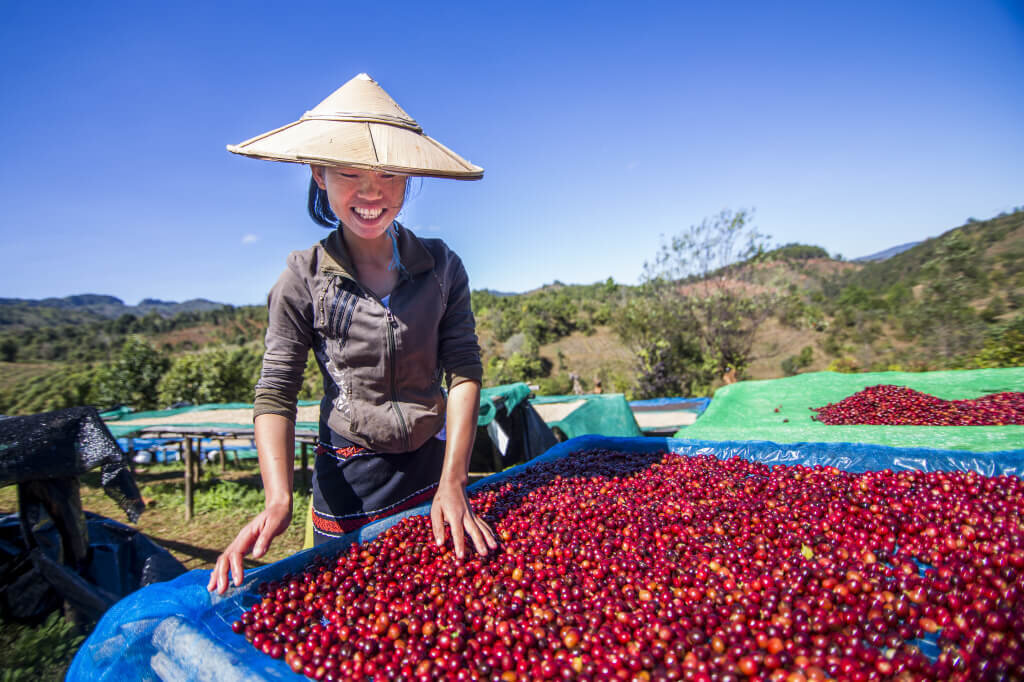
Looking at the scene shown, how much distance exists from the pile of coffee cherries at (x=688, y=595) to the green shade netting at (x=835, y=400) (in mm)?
1520

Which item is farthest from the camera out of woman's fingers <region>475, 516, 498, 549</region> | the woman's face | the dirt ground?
the dirt ground

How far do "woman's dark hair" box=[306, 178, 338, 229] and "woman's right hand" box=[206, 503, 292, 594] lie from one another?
3.23ft

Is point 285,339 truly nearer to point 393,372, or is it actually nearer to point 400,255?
point 393,372

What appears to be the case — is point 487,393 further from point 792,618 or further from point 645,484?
point 792,618

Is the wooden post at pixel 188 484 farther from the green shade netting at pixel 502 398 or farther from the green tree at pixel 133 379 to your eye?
the green tree at pixel 133 379

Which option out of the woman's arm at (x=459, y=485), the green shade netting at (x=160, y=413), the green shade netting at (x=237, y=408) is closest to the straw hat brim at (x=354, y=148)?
the woman's arm at (x=459, y=485)

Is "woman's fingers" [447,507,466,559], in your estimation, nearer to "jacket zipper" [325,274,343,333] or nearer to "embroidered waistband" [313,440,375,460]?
"embroidered waistband" [313,440,375,460]

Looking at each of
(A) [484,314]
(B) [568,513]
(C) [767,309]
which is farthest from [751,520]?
(A) [484,314]

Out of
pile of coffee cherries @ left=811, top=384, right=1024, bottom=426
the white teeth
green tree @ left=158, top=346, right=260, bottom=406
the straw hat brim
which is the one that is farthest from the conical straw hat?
green tree @ left=158, top=346, right=260, bottom=406

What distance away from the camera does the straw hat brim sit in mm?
1298

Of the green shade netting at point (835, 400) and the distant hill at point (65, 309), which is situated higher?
the distant hill at point (65, 309)

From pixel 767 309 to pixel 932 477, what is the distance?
13269 millimetres

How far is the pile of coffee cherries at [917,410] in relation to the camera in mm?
3676

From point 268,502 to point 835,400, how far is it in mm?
5766
